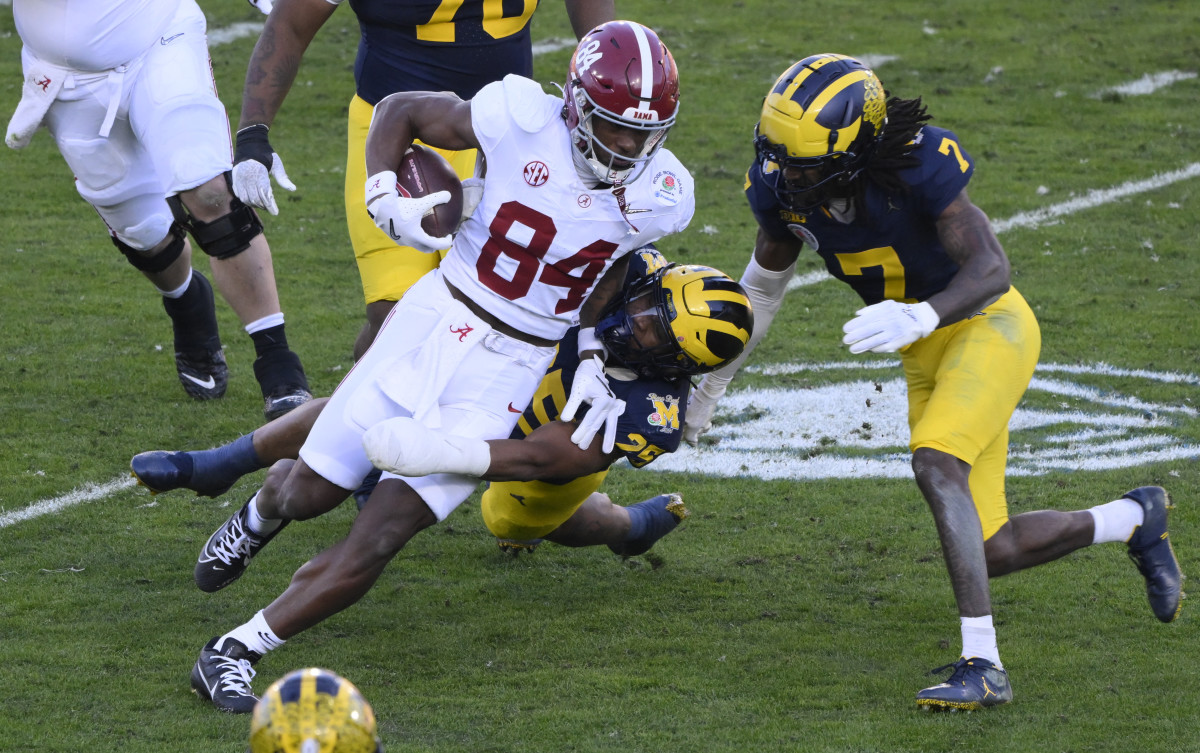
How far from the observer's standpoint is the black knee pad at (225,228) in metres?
5.08

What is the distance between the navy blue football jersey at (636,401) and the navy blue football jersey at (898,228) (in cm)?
45

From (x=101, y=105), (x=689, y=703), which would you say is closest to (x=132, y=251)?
(x=101, y=105)

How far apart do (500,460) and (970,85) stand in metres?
7.72

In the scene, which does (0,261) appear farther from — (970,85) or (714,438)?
(970,85)

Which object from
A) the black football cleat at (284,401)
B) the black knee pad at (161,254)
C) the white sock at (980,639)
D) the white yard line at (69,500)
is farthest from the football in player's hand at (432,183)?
the black knee pad at (161,254)

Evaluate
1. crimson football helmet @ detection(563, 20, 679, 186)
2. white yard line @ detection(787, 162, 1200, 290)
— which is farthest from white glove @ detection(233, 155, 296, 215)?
white yard line @ detection(787, 162, 1200, 290)

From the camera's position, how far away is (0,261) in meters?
7.12

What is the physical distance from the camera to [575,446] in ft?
12.5

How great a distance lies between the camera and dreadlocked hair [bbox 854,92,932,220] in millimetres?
3857

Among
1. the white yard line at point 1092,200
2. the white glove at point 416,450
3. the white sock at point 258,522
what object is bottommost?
the white yard line at point 1092,200

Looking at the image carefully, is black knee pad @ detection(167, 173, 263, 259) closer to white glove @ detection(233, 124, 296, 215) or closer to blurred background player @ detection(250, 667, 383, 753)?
white glove @ detection(233, 124, 296, 215)

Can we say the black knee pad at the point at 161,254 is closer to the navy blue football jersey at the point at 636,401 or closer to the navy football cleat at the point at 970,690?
the navy blue football jersey at the point at 636,401

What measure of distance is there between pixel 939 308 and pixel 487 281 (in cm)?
117

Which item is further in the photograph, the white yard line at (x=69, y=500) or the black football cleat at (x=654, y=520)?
the white yard line at (x=69, y=500)
